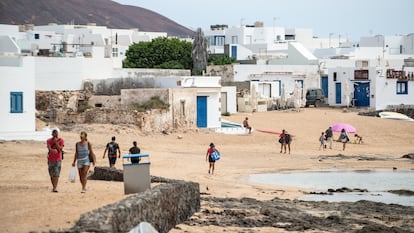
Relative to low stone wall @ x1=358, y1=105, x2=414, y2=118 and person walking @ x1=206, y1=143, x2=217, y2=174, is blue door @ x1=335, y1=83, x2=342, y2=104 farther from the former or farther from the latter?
person walking @ x1=206, y1=143, x2=217, y2=174

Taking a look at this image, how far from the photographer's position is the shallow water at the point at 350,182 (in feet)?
82.5

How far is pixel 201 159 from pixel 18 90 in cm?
718

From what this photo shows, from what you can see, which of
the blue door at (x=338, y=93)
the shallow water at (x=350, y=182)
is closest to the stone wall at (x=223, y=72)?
the blue door at (x=338, y=93)

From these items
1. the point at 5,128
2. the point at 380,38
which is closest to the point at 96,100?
the point at 5,128

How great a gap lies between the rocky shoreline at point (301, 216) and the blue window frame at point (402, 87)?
35.3 meters

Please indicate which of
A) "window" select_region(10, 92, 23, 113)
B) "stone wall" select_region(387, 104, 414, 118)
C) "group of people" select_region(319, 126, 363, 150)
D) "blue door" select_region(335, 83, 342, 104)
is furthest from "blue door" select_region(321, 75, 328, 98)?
"window" select_region(10, 92, 23, 113)

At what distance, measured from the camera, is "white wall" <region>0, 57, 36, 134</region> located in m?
33.7

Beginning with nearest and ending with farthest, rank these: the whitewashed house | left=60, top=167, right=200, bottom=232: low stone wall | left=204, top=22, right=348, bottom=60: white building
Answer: left=60, top=167, right=200, bottom=232: low stone wall, the whitewashed house, left=204, top=22, right=348, bottom=60: white building

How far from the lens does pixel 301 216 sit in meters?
20.2

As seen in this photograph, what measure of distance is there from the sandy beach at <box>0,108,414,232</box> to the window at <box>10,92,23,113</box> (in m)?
1.71

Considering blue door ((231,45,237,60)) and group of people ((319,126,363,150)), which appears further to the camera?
blue door ((231,45,237,60))

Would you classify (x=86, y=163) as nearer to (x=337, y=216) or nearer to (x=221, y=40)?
(x=337, y=216)

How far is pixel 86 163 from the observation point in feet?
61.1

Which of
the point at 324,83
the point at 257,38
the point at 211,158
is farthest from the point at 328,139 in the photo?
the point at 257,38
